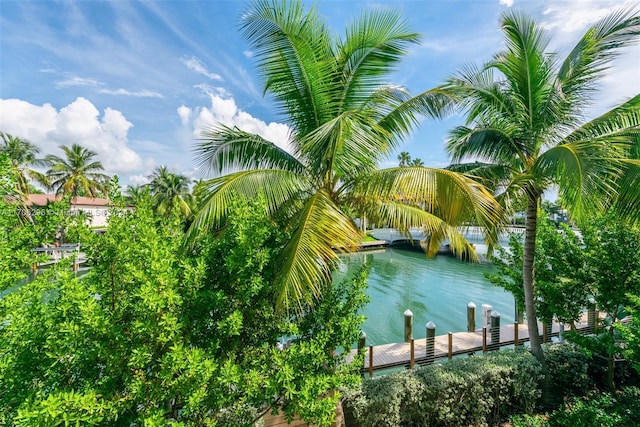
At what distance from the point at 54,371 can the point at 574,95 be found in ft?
28.2

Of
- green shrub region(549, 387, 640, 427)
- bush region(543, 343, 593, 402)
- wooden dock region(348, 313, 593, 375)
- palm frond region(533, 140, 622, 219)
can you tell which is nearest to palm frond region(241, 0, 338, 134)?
palm frond region(533, 140, 622, 219)

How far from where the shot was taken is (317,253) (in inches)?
123

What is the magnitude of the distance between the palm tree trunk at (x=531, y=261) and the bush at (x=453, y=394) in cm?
43

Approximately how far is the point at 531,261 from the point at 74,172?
3306 cm

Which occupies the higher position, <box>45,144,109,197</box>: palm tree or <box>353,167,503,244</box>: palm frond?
<box>45,144,109,197</box>: palm tree

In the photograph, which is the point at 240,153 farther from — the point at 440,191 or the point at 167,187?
the point at 167,187

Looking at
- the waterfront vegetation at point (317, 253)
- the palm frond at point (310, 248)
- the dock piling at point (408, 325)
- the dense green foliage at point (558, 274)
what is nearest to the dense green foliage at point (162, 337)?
the waterfront vegetation at point (317, 253)

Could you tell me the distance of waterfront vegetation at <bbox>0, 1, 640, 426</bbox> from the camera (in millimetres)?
2701

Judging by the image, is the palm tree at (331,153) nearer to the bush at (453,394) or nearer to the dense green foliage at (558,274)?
the bush at (453,394)

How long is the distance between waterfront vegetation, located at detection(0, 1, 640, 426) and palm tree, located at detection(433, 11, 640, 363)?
1.5 inches

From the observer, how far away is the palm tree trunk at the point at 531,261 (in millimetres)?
5816

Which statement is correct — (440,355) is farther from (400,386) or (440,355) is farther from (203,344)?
(203,344)

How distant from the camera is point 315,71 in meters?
4.28

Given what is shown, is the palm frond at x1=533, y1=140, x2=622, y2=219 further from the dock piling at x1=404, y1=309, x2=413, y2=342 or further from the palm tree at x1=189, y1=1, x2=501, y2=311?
the dock piling at x1=404, y1=309, x2=413, y2=342
